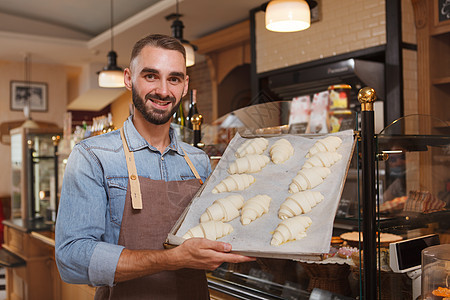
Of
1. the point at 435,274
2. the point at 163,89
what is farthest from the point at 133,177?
the point at 435,274

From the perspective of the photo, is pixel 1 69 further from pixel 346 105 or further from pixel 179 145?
pixel 179 145

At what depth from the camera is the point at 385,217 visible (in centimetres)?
136

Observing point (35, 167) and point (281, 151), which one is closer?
point (281, 151)

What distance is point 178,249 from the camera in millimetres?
1062

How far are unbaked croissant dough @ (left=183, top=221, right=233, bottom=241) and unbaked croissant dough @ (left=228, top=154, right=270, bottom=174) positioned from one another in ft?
0.80

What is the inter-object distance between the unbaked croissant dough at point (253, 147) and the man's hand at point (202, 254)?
446 mm

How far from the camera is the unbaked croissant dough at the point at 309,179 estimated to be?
122cm

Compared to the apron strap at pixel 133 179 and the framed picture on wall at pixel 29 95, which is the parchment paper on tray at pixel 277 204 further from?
the framed picture on wall at pixel 29 95

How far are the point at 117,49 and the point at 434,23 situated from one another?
469 cm

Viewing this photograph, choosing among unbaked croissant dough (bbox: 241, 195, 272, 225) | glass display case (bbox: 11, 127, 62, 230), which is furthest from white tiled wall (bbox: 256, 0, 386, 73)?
unbaked croissant dough (bbox: 241, 195, 272, 225)

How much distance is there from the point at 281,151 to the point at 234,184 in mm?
180

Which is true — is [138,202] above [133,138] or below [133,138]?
below

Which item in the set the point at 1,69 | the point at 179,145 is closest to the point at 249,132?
the point at 179,145

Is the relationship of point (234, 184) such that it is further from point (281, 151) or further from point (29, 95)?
point (29, 95)
